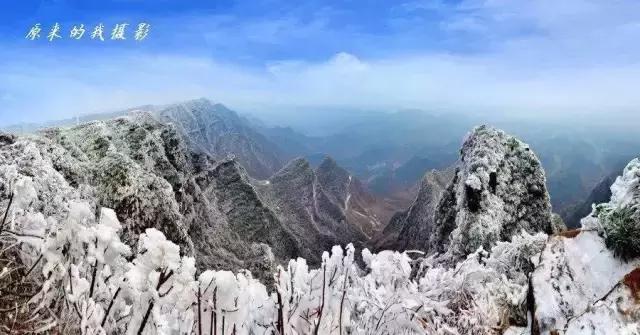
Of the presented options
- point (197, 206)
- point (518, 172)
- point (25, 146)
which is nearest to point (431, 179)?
point (197, 206)

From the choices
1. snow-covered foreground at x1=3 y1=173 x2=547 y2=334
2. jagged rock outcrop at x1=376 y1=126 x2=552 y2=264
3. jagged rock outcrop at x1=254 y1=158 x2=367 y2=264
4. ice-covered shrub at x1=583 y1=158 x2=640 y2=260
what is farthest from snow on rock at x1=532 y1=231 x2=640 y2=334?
jagged rock outcrop at x1=254 y1=158 x2=367 y2=264

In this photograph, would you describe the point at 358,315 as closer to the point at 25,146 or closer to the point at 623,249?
the point at 623,249

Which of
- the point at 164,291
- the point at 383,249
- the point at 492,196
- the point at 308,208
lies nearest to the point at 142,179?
the point at 383,249

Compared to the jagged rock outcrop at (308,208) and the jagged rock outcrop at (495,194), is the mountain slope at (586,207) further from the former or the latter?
the jagged rock outcrop at (495,194)

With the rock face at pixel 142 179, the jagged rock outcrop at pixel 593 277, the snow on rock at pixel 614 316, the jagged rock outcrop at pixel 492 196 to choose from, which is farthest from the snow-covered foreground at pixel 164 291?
the jagged rock outcrop at pixel 492 196

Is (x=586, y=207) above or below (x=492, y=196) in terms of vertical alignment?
below

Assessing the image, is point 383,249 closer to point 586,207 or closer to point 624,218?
point 624,218

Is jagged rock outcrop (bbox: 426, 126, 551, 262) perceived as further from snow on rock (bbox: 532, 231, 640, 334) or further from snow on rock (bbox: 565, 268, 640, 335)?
snow on rock (bbox: 565, 268, 640, 335)
